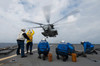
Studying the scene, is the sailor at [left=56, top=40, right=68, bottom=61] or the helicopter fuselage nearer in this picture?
the sailor at [left=56, top=40, right=68, bottom=61]

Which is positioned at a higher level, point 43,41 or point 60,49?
point 43,41

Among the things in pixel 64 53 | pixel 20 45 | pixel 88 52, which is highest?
pixel 20 45

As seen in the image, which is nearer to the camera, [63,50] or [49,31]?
[63,50]

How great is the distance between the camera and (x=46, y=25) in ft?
49.9

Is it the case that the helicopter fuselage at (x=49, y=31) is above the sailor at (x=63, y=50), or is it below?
above

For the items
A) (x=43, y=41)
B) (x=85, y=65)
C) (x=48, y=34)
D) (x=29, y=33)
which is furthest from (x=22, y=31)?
(x=48, y=34)

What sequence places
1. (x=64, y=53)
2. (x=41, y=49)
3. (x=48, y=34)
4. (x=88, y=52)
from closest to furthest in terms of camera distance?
(x=64, y=53), (x=41, y=49), (x=88, y=52), (x=48, y=34)

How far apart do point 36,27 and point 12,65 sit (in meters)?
13.7

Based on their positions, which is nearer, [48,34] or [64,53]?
[64,53]

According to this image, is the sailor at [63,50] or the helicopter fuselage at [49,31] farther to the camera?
the helicopter fuselage at [49,31]

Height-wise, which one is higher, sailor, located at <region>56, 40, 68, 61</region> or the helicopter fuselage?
the helicopter fuselage

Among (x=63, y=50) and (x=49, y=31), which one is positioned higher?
(x=49, y=31)

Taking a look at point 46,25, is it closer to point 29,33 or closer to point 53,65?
point 29,33

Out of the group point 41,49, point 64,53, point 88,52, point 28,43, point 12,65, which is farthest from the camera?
point 88,52
